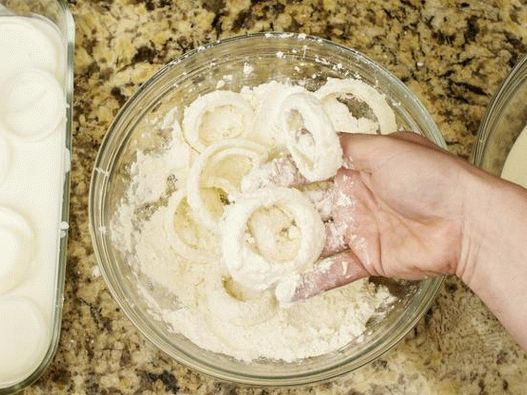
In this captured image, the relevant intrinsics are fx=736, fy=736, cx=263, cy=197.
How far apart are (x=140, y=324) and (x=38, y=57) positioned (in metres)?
0.62

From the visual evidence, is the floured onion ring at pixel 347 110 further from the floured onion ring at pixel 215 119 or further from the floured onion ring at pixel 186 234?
the floured onion ring at pixel 186 234

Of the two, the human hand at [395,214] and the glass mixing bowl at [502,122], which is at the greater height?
the glass mixing bowl at [502,122]

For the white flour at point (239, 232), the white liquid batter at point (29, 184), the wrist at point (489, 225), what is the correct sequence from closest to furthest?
1. the wrist at point (489, 225)
2. the white flour at point (239, 232)
3. the white liquid batter at point (29, 184)

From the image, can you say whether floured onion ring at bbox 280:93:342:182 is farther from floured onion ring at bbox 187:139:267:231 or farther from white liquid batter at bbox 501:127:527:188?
white liquid batter at bbox 501:127:527:188

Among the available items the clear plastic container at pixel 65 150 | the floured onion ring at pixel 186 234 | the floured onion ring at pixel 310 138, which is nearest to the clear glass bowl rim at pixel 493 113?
the floured onion ring at pixel 310 138

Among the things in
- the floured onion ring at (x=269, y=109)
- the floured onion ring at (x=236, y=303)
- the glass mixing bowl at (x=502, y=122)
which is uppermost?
the glass mixing bowl at (x=502, y=122)

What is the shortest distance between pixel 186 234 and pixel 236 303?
0.18m

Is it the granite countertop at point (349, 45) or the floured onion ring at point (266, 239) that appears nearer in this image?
the floured onion ring at point (266, 239)

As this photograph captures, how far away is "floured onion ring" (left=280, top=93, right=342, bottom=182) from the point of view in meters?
1.29

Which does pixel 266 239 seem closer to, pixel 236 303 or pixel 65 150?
pixel 236 303

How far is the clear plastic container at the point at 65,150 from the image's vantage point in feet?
4.66

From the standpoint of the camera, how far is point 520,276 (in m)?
1.25

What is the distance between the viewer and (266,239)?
1.38 metres

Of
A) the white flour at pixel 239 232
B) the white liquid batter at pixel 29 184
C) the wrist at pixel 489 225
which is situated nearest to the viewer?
the wrist at pixel 489 225
